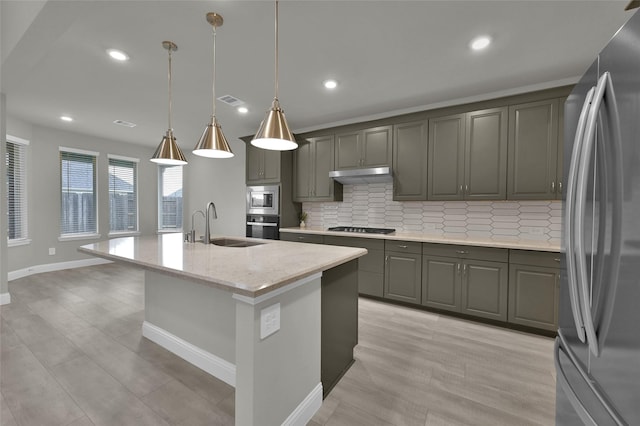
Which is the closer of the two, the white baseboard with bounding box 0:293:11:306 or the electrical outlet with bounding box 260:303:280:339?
the electrical outlet with bounding box 260:303:280:339

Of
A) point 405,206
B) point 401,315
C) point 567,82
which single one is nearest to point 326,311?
point 401,315

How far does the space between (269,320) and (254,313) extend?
121 mm

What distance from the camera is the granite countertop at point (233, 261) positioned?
118 centimetres

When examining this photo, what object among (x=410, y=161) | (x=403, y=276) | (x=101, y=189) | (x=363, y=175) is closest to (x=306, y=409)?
(x=403, y=276)

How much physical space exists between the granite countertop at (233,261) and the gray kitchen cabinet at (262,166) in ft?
7.99

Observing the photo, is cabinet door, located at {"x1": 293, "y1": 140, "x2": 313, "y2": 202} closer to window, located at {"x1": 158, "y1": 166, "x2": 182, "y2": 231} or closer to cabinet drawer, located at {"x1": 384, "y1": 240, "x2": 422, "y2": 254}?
cabinet drawer, located at {"x1": 384, "y1": 240, "x2": 422, "y2": 254}

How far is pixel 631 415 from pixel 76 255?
721 cm

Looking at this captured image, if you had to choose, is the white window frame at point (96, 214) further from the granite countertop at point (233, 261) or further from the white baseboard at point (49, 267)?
the granite countertop at point (233, 261)

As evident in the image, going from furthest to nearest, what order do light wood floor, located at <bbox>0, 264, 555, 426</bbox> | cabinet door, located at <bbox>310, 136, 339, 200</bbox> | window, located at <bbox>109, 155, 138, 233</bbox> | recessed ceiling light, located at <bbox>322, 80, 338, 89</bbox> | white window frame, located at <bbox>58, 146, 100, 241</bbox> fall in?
window, located at <bbox>109, 155, 138, 233</bbox> → white window frame, located at <bbox>58, 146, 100, 241</bbox> → cabinet door, located at <bbox>310, 136, 339, 200</bbox> → recessed ceiling light, located at <bbox>322, 80, 338, 89</bbox> → light wood floor, located at <bbox>0, 264, 555, 426</bbox>

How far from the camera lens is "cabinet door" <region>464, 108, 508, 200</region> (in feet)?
9.83

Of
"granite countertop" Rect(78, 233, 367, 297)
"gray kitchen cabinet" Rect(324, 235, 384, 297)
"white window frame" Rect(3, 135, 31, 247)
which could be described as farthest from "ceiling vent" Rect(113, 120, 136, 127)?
"gray kitchen cabinet" Rect(324, 235, 384, 297)

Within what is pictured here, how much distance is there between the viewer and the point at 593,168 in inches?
32.6

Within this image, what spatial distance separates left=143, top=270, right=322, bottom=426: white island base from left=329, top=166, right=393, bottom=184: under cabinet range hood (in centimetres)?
235

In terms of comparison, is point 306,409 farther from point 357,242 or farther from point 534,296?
point 534,296
